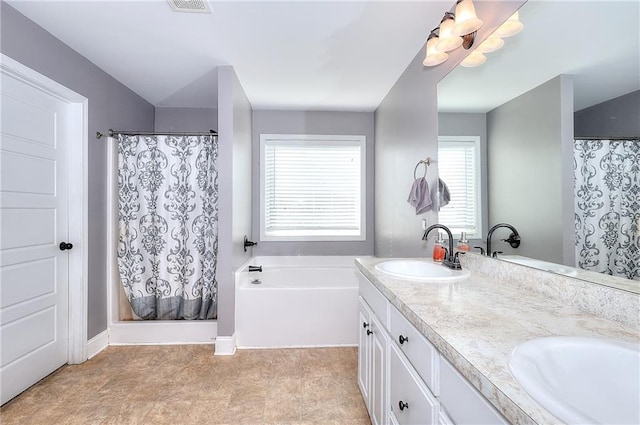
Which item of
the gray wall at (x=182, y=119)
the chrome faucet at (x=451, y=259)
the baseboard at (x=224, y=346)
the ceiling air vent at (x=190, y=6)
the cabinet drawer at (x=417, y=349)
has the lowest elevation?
the baseboard at (x=224, y=346)

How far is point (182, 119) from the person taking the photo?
11.3 ft

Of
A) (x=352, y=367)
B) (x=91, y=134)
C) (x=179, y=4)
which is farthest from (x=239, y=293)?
(x=179, y=4)

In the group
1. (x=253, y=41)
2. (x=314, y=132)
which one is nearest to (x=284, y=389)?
(x=253, y=41)

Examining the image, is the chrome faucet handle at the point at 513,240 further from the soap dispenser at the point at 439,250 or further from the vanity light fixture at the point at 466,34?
the vanity light fixture at the point at 466,34

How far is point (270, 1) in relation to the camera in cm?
168

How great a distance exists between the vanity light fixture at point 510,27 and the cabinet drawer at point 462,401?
1.40 metres

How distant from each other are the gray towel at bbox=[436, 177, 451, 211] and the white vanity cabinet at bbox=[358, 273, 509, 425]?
73cm

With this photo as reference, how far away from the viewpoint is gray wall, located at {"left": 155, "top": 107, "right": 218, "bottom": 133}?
3.45 m

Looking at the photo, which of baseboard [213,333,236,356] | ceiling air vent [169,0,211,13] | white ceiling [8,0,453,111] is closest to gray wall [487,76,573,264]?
white ceiling [8,0,453,111]

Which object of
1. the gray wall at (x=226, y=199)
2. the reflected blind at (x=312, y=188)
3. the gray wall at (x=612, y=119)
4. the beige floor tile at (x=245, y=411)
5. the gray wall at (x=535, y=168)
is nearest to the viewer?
the gray wall at (x=612, y=119)

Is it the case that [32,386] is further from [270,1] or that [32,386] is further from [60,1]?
[270,1]

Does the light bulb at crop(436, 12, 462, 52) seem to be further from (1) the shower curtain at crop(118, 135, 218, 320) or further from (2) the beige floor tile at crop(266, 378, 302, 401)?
(2) the beige floor tile at crop(266, 378, 302, 401)

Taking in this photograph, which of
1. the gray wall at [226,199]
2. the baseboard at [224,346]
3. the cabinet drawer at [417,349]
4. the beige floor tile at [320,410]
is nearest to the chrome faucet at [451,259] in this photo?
the cabinet drawer at [417,349]

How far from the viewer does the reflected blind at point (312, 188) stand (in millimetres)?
3551
